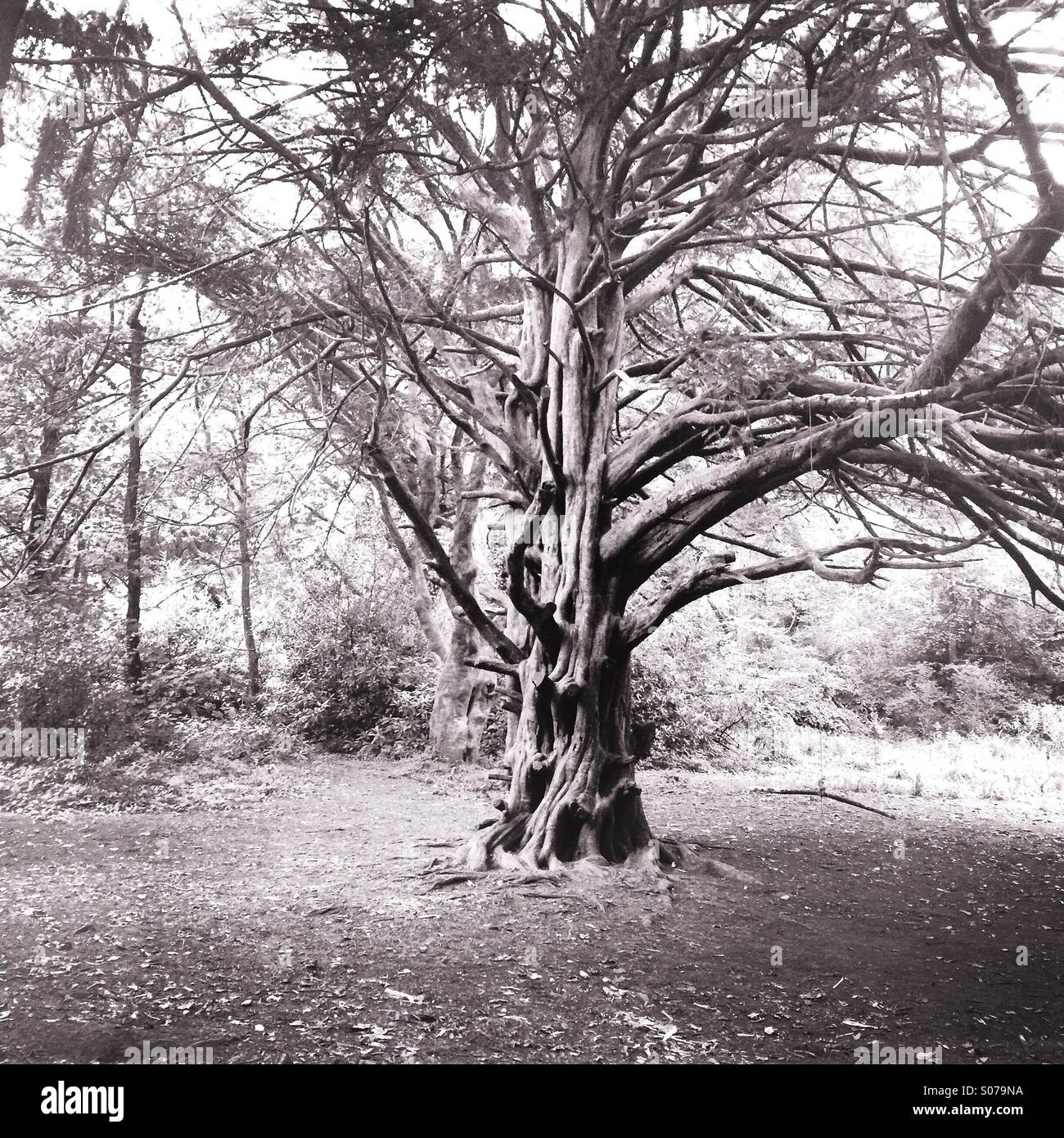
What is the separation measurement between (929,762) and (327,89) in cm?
1477

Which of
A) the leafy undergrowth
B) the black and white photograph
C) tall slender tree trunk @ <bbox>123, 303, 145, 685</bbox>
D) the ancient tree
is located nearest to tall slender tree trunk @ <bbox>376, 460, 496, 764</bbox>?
the black and white photograph

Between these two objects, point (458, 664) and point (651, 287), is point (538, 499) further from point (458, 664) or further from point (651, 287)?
point (458, 664)

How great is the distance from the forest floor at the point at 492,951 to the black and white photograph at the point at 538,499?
0.04 meters

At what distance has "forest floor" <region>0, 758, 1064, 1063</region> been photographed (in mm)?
3785

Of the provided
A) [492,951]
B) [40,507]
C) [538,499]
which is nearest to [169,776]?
[40,507]

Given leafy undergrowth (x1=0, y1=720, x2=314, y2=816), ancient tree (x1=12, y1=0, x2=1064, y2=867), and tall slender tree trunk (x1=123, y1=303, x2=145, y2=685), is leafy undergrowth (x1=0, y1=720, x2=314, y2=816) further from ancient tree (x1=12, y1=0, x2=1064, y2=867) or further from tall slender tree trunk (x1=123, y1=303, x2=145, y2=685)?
ancient tree (x1=12, y1=0, x2=1064, y2=867)

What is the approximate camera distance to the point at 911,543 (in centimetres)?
607

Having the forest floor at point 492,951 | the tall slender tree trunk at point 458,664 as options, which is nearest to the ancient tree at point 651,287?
the forest floor at point 492,951

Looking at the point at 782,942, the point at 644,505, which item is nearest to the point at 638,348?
the point at 644,505

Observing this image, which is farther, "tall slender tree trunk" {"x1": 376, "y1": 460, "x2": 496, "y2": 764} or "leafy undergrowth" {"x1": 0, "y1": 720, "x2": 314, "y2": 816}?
"tall slender tree trunk" {"x1": 376, "y1": 460, "x2": 496, "y2": 764}

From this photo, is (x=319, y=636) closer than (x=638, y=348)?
No

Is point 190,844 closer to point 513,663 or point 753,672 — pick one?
point 513,663

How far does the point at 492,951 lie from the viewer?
4.89 meters

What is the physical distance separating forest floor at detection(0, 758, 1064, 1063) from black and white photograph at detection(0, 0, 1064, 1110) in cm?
4
